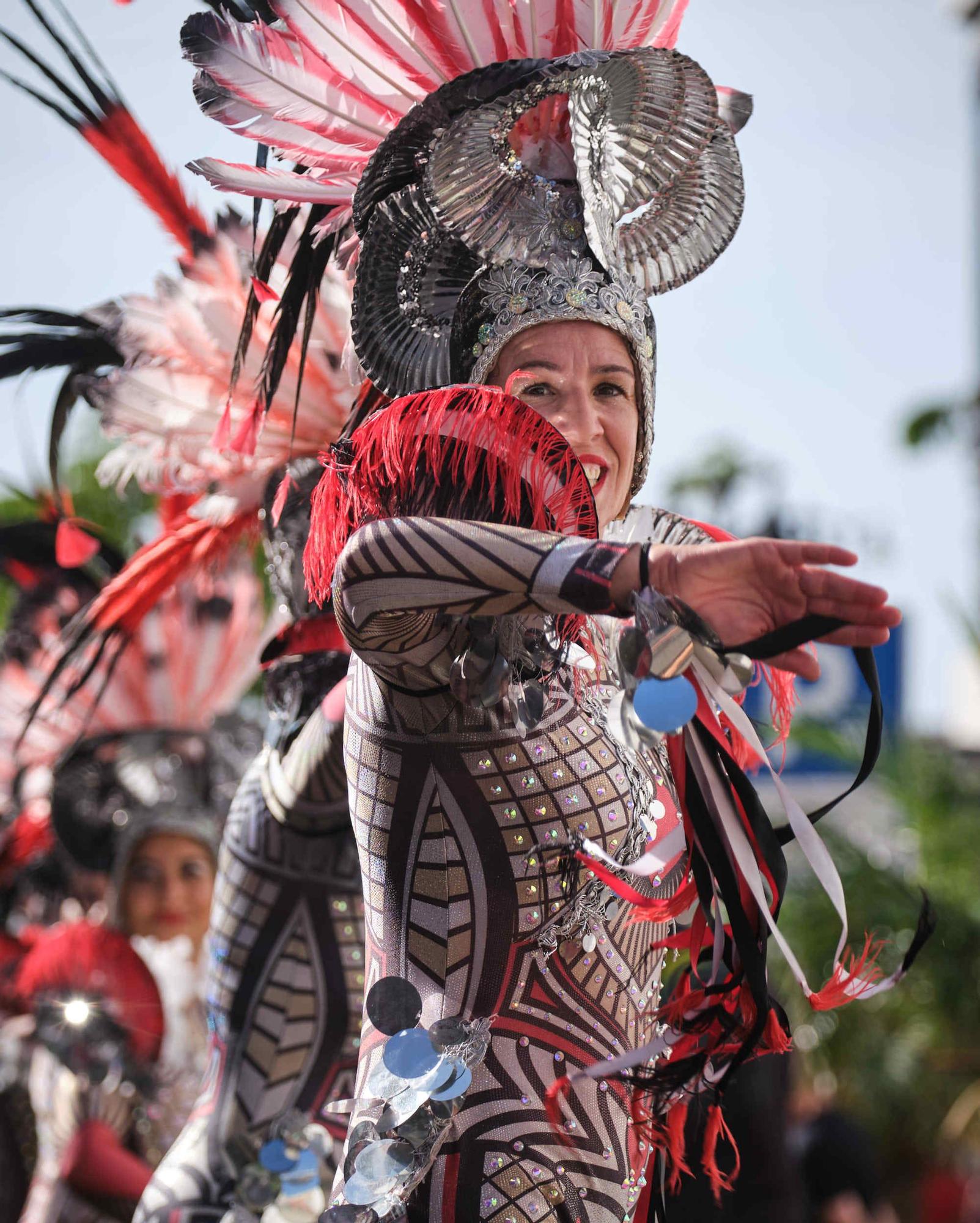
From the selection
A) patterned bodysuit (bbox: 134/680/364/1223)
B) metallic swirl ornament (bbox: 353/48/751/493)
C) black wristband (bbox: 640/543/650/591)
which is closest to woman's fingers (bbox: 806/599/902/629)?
black wristband (bbox: 640/543/650/591)

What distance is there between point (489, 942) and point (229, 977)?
936 mm

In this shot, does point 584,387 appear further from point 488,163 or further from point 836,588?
point 836,588

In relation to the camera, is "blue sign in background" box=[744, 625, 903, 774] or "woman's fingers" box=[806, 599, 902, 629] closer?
"woman's fingers" box=[806, 599, 902, 629]

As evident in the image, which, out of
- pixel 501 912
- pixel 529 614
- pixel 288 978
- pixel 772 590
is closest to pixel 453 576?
pixel 529 614

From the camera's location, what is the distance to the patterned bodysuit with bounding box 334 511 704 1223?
1.66 metres

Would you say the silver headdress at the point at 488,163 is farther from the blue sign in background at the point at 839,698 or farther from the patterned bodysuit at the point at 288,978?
the blue sign in background at the point at 839,698

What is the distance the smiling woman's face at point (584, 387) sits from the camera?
A: 186 cm

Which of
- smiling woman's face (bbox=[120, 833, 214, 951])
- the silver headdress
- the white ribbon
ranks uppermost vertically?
the silver headdress

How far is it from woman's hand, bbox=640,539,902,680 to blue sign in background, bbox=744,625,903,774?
741 centimetres

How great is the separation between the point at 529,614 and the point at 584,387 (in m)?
0.48

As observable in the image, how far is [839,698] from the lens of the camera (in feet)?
40.7

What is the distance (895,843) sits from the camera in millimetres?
9578

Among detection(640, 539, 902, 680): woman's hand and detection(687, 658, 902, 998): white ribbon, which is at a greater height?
detection(640, 539, 902, 680): woman's hand

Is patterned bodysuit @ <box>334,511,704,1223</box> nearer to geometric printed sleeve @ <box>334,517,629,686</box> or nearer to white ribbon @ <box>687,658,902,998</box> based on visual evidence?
geometric printed sleeve @ <box>334,517,629,686</box>
